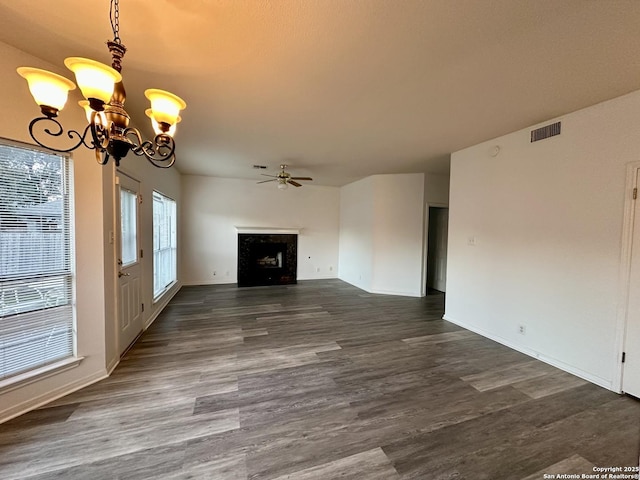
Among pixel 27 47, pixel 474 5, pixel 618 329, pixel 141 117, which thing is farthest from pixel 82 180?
pixel 618 329

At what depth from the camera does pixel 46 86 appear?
1200 millimetres

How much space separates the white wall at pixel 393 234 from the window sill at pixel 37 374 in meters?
5.19

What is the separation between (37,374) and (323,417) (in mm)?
2323

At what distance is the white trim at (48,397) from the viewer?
6.46 feet

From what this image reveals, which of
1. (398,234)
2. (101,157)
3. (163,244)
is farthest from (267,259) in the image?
(101,157)

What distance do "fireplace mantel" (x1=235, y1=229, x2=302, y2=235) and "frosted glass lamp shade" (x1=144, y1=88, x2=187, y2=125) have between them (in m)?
5.51

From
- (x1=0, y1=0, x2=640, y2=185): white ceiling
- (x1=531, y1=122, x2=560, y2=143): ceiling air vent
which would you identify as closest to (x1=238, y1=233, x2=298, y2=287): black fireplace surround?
(x1=0, y1=0, x2=640, y2=185): white ceiling

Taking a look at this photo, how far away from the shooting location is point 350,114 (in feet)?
9.37

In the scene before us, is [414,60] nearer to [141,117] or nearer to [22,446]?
[141,117]

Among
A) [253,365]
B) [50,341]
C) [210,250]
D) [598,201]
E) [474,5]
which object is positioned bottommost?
[253,365]

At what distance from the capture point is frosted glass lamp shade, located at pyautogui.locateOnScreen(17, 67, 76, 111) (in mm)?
1179

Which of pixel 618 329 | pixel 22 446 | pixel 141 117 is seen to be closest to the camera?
pixel 22 446

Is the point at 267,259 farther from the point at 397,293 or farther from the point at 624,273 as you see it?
the point at 624,273

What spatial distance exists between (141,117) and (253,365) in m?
3.14
